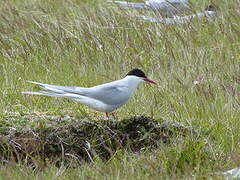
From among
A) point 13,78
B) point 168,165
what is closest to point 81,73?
point 13,78

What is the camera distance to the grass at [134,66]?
13.9 ft

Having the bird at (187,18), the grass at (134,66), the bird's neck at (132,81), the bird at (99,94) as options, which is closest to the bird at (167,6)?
the bird at (187,18)

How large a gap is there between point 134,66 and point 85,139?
7.46ft

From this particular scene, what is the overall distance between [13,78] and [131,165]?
280cm

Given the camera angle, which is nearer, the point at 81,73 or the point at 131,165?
the point at 131,165

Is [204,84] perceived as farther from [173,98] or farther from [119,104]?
[119,104]

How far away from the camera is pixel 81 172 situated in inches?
165

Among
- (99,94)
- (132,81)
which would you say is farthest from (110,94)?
(132,81)

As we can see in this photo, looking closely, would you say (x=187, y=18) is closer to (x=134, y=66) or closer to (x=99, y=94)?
(x=134, y=66)

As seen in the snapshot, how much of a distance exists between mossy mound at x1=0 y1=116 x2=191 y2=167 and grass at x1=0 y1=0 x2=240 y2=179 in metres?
0.14

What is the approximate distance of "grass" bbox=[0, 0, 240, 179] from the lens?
13.9 feet

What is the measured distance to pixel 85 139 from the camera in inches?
191

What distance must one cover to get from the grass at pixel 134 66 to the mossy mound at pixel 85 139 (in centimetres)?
14

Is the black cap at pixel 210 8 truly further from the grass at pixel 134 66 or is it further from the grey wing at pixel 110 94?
the grey wing at pixel 110 94
